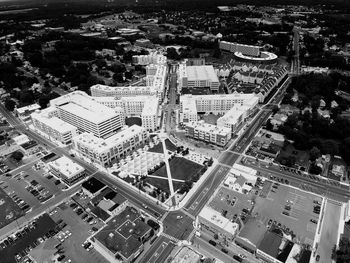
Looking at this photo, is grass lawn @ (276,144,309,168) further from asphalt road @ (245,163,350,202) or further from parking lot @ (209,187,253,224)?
parking lot @ (209,187,253,224)

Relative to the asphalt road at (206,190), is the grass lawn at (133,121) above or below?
above

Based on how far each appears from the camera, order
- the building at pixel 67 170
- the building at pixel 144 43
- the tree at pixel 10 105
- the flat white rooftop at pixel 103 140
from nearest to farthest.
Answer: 1. the building at pixel 67 170
2. the flat white rooftop at pixel 103 140
3. the tree at pixel 10 105
4. the building at pixel 144 43

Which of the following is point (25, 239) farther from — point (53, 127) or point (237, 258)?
point (237, 258)

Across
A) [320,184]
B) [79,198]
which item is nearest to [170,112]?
[79,198]

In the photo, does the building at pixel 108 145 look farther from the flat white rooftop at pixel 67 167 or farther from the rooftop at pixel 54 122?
the rooftop at pixel 54 122

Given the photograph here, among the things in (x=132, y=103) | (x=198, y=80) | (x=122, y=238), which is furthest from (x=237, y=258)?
(x=198, y=80)

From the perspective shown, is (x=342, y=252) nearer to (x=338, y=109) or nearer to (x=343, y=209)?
(x=343, y=209)

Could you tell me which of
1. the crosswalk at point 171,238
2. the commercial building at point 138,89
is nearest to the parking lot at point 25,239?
the crosswalk at point 171,238
